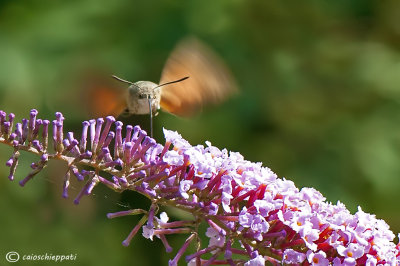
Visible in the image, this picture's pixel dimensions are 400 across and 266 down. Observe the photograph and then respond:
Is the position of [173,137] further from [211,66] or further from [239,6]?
[239,6]

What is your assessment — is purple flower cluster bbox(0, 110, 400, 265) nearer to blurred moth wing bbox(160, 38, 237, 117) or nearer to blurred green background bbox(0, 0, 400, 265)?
blurred moth wing bbox(160, 38, 237, 117)

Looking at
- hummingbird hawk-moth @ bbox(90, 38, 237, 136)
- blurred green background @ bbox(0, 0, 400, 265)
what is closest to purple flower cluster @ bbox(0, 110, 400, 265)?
hummingbird hawk-moth @ bbox(90, 38, 237, 136)

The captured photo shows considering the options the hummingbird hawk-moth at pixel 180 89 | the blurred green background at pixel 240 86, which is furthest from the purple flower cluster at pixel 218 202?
the blurred green background at pixel 240 86

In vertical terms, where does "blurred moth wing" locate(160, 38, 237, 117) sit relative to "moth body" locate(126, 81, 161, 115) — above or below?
above

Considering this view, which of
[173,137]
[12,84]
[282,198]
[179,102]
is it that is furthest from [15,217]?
[282,198]

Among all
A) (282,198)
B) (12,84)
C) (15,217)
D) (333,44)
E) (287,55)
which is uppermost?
(333,44)

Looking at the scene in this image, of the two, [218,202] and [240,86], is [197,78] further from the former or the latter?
[240,86]

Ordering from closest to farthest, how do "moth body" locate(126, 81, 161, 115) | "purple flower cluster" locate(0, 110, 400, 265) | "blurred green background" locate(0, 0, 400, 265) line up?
"purple flower cluster" locate(0, 110, 400, 265), "moth body" locate(126, 81, 161, 115), "blurred green background" locate(0, 0, 400, 265)
